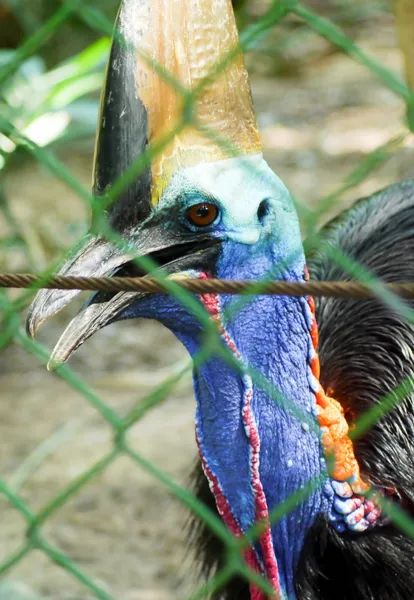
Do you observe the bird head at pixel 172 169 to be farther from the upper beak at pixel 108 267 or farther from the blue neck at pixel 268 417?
the blue neck at pixel 268 417

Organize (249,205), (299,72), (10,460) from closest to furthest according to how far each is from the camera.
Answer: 1. (249,205)
2. (10,460)
3. (299,72)

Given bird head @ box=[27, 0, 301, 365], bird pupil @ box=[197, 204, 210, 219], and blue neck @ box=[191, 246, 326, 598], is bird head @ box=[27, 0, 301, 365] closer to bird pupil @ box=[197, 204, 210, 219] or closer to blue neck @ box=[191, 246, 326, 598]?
bird pupil @ box=[197, 204, 210, 219]

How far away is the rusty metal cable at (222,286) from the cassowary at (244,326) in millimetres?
200

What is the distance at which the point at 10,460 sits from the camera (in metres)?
2.84

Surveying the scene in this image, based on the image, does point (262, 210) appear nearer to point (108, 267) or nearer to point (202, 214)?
point (202, 214)

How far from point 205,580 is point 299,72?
14.3 feet

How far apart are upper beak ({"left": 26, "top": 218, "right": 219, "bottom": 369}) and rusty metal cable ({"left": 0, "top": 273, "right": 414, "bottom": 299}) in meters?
0.16

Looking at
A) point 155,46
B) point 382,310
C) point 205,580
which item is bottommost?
point 205,580

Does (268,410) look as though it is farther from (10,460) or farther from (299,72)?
(299,72)

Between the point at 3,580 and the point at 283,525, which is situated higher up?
the point at 3,580

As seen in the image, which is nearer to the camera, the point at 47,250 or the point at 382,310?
the point at 382,310

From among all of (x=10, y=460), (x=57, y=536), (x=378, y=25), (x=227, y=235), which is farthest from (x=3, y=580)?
(x=378, y=25)

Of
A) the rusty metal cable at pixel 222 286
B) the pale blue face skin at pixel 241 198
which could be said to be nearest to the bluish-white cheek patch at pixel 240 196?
the pale blue face skin at pixel 241 198

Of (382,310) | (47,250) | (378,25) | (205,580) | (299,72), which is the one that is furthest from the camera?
(378,25)
